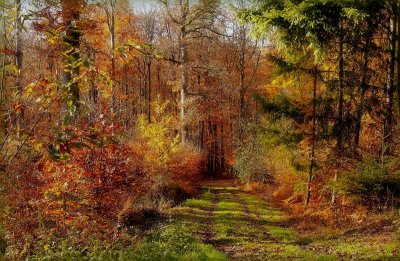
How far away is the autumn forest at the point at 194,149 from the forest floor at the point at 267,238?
0.07 metres

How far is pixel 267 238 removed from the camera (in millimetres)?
11703

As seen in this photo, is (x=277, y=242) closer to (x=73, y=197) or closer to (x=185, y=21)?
(x=73, y=197)

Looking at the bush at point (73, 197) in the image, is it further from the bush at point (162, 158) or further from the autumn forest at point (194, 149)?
the bush at point (162, 158)

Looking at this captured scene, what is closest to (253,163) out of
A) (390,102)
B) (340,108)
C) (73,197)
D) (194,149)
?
(194,149)

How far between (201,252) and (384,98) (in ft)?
35.7

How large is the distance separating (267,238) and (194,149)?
575 inches

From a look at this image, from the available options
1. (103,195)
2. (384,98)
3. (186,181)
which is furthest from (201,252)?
(186,181)

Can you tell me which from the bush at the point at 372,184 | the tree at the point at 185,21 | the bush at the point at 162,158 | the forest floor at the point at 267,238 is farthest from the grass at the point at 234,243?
the tree at the point at 185,21

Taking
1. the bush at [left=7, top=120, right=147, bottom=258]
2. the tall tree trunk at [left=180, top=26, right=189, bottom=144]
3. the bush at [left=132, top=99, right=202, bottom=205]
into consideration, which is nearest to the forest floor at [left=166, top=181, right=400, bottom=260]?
the bush at [left=132, top=99, right=202, bottom=205]

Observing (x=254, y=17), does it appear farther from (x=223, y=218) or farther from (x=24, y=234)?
(x=24, y=234)

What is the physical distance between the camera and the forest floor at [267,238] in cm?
904

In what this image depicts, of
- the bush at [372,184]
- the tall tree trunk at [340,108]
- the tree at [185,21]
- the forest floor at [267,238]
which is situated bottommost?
the forest floor at [267,238]

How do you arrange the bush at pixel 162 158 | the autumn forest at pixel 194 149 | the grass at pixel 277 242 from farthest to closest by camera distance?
the bush at pixel 162 158 < the grass at pixel 277 242 < the autumn forest at pixel 194 149

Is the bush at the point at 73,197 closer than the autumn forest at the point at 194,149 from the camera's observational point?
No
